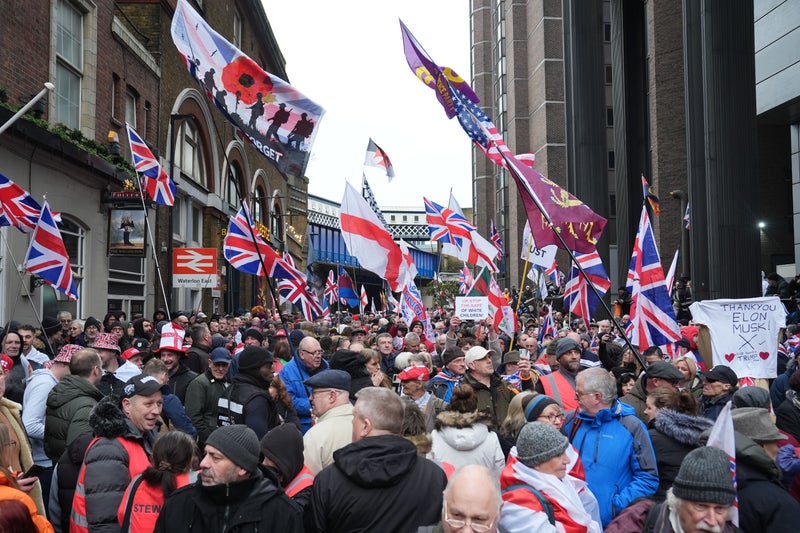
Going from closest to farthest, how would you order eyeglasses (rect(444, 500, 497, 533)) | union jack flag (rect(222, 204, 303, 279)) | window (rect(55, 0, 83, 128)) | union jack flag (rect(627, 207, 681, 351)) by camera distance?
1. eyeglasses (rect(444, 500, 497, 533))
2. union jack flag (rect(627, 207, 681, 351))
3. union jack flag (rect(222, 204, 303, 279))
4. window (rect(55, 0, 83, 128))

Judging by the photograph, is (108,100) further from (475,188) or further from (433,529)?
(475,188)

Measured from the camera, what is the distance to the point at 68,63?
19422 mm

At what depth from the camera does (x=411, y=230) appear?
13400 centimetres

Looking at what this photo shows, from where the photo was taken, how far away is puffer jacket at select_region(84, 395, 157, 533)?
179 inches

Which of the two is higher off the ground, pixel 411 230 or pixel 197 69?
pixel 411 230

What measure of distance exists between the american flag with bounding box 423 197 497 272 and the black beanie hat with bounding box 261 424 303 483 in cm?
1169

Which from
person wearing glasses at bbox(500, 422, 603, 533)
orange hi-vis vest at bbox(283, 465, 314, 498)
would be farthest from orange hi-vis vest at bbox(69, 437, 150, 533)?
person wearing glasses at bbox(500, 422, 603, 533)

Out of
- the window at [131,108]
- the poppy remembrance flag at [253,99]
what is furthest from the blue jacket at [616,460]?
the window at [131,108]

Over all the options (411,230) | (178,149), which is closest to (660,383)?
(178,149)

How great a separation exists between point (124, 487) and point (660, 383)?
4.24 metres

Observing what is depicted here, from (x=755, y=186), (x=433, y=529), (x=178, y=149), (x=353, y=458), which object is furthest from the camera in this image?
(x=178, y=149)

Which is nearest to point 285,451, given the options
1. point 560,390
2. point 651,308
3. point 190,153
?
point 560,390

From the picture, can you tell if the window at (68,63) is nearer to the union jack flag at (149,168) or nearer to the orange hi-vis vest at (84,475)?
the union jack flag at (149,168)

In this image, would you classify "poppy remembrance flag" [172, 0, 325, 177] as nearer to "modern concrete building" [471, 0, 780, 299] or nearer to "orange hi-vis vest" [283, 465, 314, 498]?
"orange hi-vis vest" [283, 465, 314, 498]
